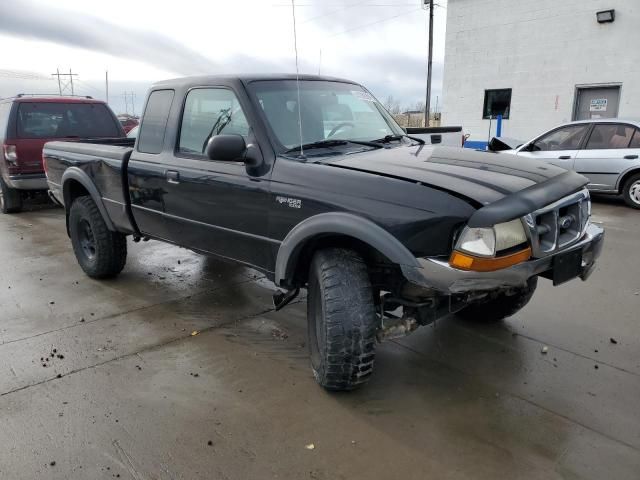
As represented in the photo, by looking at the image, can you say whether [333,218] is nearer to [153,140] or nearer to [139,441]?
[139,441]

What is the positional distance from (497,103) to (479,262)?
50.0ft

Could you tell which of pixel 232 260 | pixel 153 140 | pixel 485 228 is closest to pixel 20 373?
pixel 232 260

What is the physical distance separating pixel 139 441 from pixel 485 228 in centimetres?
208

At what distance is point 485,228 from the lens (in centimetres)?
248

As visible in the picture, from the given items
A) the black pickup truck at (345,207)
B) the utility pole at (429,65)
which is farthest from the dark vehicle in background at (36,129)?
the utility pole at (429,65)

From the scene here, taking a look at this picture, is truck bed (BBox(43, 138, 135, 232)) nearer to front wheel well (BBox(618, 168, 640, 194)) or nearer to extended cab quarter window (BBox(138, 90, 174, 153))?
extended cab quarter window (BBox(138, 90, 174, 153))

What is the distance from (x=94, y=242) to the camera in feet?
16.9

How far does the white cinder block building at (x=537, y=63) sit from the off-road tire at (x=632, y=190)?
19.1 feet

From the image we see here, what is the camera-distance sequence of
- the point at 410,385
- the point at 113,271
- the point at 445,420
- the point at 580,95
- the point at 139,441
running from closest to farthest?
the point at 139,441 < the point at 445,420 < the point at 410,385 < the point at 113,271 < the point at 580,95

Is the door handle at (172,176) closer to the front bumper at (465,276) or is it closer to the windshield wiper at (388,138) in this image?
the windshield wiper at (388,138)

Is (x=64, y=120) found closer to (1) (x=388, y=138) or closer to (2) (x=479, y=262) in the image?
(1) (x=388, y=138)

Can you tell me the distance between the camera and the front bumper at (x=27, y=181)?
8492 mm

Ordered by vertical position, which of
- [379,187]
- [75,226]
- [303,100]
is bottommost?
[75,226]

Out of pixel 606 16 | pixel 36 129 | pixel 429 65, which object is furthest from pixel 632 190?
pixel 429 65
